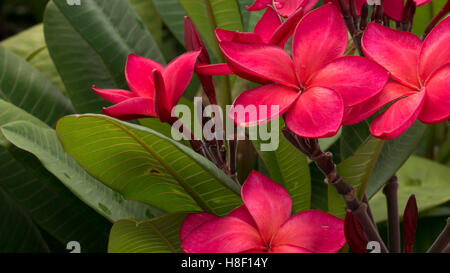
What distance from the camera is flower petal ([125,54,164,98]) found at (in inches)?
16.6

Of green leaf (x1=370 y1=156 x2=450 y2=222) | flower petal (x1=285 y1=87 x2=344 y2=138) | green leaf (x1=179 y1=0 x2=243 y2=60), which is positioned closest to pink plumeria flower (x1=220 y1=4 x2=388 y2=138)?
flower petal (x1=285 y1=87 x2=344 y2=138)

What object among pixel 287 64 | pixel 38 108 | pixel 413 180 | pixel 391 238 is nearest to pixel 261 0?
pixel 287 64

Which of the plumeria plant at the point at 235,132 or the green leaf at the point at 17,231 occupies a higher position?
the plumeria plant at the point at 235,132

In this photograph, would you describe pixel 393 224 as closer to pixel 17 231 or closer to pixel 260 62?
pixel 260 62

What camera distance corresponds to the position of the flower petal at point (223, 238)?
374mm

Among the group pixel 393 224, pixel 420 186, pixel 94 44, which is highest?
pixel 94 44

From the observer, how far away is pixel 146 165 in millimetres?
437

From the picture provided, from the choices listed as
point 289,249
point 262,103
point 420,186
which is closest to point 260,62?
point 262,103

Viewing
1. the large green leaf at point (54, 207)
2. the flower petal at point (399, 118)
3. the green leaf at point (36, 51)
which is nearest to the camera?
the flower petal at point (399, 118)

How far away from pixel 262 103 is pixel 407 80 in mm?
104

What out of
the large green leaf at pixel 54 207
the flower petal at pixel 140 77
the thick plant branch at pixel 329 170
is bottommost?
the large green leaf at pixel 54 207

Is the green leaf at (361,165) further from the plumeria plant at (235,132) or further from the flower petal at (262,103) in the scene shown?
the flower petal at (262,103)

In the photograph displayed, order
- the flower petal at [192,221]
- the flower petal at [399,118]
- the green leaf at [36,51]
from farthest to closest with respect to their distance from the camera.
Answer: the green leaf at [36,51], the flower petal at [192,221], the flower petal at [399,118]

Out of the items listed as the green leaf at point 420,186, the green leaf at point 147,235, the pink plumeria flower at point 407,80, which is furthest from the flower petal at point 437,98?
the green leaf at point 420,186
